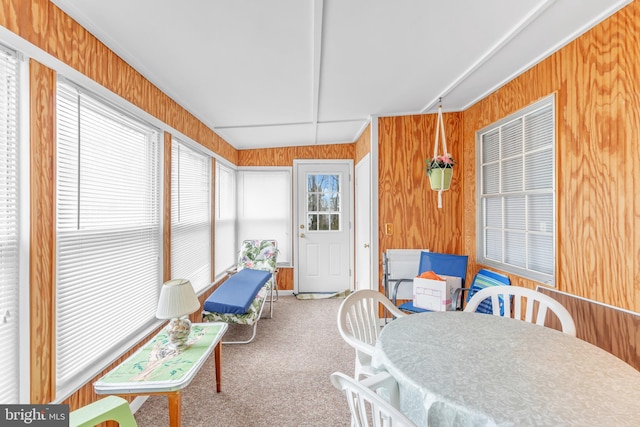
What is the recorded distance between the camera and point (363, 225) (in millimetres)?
3936

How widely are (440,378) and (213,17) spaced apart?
200cm

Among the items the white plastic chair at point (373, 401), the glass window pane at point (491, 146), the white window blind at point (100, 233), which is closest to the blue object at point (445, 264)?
the glass window pane at point (491, 146)

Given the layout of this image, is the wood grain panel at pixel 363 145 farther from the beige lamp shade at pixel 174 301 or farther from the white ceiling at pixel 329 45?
the beige lamp shade at pixel 174 301

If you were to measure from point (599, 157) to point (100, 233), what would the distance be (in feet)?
10.1

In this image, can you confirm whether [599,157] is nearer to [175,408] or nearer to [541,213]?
[541,213]

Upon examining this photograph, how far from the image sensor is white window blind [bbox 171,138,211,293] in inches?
105

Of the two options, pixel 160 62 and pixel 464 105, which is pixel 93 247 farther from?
pixel 464 105

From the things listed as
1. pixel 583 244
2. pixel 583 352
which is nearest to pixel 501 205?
pixel 583 244

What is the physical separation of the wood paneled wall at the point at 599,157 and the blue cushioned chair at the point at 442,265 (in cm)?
80

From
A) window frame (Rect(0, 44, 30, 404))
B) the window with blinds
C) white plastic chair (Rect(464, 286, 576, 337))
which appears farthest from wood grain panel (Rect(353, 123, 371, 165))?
window frame (Rect(0, 44, 30, 404))

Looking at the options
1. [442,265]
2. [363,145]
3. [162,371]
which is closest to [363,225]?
[363,145]

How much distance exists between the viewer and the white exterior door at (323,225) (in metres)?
4.60

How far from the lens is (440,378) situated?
1028 mm

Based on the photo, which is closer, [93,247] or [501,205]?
[93,247]
